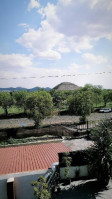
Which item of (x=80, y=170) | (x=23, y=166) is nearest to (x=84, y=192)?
(x=80, y=170)

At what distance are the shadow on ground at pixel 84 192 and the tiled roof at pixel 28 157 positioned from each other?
2.72m

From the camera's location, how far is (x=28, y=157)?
1296cm

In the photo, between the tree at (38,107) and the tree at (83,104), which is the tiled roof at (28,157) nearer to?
the tree at (38,107)

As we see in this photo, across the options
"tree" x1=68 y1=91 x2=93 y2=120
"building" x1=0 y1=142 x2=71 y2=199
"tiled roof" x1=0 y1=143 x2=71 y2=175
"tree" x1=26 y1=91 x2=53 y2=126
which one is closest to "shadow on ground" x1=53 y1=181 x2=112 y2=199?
"building" x1=0 y1=142 x2=71 y2=199

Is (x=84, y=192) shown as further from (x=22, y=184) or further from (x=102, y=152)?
(x=22, y=184)

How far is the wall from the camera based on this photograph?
8.88 m

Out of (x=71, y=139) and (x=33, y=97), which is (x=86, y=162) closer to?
(x=71, y=139)

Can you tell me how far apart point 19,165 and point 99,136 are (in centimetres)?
590

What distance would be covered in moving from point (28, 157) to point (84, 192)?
5765 millimetres

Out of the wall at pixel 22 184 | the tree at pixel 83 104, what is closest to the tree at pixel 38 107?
the tree at pixel 83 104

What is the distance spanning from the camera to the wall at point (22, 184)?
888 cm

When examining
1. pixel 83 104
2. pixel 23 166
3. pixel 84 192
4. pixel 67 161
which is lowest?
pixel 84 192

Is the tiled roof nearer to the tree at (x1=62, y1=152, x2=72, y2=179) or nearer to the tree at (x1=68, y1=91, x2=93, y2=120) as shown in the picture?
the tree at (x1=62, y1=152, x2=72, y2=179)

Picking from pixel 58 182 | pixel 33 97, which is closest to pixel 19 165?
pixel 58 182
